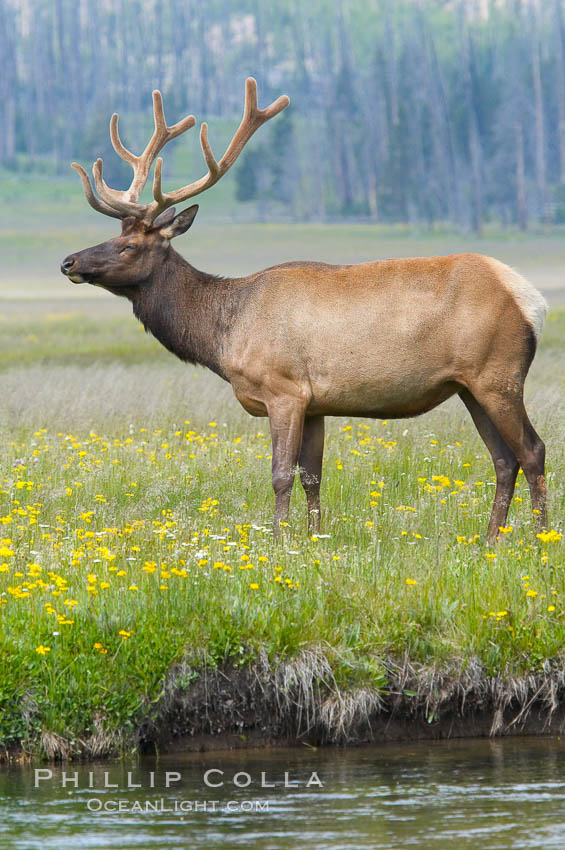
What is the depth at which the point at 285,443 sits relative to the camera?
909 cm

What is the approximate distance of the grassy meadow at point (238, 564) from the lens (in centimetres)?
638

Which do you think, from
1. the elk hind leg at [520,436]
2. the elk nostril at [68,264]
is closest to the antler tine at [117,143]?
the elk nostril at [68,264]

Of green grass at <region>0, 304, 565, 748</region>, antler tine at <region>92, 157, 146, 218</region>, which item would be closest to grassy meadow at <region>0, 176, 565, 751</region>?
green grass at <region>0, 304, 565, 748</region>

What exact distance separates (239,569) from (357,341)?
2362 mm

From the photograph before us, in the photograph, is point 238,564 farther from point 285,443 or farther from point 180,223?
point 180,223

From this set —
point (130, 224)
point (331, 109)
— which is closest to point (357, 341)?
point (130, 224)

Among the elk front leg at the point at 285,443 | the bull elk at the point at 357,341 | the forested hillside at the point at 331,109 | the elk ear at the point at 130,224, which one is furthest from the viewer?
the forested hillside at the point at 331,109

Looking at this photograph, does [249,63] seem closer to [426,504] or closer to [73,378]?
[73,378]

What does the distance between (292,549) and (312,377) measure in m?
1.69

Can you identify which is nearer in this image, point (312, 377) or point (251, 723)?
point (251, 723)

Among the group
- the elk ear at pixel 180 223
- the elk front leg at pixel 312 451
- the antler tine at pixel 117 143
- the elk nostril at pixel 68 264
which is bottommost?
the elk front leg at pixel 312 451

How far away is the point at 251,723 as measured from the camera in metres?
6.41

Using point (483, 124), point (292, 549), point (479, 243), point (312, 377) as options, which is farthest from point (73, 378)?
point (483, 124)

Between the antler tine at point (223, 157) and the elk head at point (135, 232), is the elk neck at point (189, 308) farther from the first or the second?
the antler tine at point (223, 157)
